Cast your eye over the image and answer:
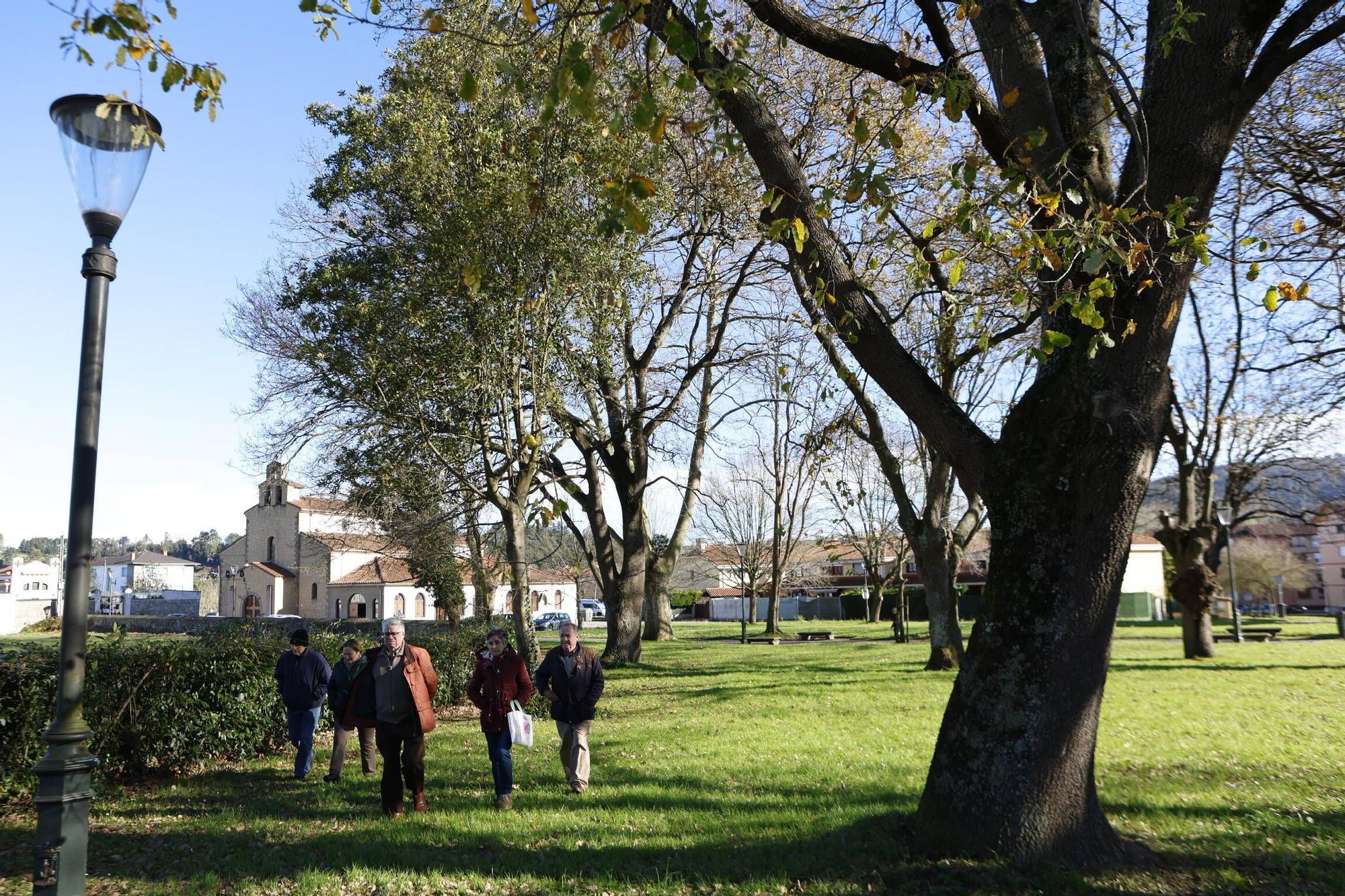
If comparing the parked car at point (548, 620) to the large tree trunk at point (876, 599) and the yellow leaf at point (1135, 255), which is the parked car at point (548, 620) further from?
the yellow leaf at point (1135, 255)

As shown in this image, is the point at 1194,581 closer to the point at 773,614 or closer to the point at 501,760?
the point at 501,760

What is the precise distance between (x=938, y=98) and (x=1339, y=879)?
5609 millimetres

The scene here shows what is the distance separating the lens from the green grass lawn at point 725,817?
5.88 metres

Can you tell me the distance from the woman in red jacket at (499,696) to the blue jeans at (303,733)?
8.55 feet

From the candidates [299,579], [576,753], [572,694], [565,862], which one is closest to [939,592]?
[576,753]

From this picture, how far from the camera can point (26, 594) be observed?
309 ft

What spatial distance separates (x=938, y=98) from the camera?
18.8ft

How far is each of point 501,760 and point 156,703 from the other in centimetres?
458

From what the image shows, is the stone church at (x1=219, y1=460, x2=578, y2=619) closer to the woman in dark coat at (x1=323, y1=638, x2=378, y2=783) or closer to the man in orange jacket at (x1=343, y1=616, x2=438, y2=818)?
the woman in dark coat at (x1=323, y1=638, x2=378, y2=783)

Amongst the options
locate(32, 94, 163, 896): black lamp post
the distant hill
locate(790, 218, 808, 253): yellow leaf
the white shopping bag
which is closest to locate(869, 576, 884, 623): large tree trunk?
the distant hill

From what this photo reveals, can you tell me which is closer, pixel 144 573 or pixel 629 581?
pixel 629 581

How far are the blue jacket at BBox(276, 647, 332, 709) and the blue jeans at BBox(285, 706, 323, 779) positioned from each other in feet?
0.25

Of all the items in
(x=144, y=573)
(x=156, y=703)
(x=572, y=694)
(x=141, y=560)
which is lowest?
(x=156, y=703)

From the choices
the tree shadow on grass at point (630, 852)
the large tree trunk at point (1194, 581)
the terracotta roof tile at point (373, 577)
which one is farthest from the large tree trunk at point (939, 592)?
the terracotta roof tile at point (373, 577)
